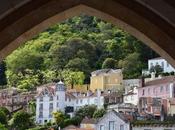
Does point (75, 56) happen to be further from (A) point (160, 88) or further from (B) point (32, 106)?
(A) point (160, 88)

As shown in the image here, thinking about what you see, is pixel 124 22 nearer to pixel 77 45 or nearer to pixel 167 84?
pixel 167 84

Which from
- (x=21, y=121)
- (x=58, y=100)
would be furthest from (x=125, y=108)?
(x=58, y=100)

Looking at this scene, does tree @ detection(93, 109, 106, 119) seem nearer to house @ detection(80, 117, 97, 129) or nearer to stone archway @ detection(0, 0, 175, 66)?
house @ detection(80, 117, 97, 129)

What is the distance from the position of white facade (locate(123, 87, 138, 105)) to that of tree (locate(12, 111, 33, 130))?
14.1m

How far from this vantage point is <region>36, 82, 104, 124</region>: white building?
93.1m

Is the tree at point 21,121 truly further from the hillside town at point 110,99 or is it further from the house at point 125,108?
the house at point 125,108

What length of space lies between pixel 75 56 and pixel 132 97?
Answer: 2113 centimetres

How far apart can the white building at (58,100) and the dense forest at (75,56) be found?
8.09 m

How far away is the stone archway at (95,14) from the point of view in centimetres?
912

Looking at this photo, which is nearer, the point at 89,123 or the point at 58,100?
the point at 89,123

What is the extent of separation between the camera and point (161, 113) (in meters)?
74.4

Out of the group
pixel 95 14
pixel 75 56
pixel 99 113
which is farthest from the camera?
pixel 75 56

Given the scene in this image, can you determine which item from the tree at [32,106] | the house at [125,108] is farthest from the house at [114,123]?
the tree at [32,106]

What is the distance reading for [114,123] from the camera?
71.4 m
